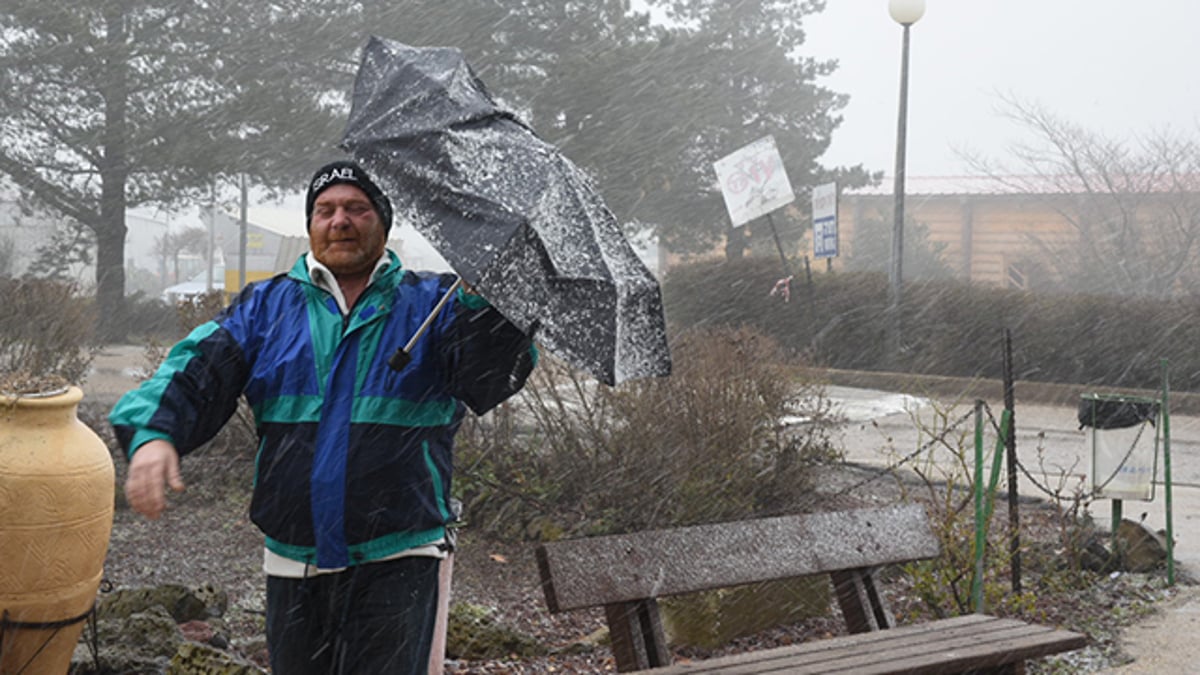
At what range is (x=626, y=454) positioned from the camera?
6617 mm

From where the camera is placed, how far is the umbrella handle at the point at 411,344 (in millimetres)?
2654

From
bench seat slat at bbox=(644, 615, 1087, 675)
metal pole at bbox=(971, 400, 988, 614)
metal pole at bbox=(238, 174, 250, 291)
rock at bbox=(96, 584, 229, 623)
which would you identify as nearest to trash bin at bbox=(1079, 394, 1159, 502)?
metal pole at bbox=(971, 400, 988, 614)

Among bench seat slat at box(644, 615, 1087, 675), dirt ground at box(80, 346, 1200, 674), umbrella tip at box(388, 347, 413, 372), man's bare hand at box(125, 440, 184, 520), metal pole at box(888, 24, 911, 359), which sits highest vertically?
metal pole at box(888, 24, 911, 359)

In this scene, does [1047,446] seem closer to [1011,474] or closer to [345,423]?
[1011,474]

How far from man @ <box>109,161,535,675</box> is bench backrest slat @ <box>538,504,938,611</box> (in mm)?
820

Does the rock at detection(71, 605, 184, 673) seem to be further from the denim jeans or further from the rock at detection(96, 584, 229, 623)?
the denim jeans

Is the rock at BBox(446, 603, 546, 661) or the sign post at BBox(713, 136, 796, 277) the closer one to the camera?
the rock at BBox(446, 603, 546, 661)

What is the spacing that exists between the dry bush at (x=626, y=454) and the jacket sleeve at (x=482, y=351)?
3.85 metres

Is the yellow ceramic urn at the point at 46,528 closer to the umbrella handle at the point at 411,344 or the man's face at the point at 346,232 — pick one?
the man's face at the point at 346,232

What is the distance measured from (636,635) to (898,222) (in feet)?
53.1

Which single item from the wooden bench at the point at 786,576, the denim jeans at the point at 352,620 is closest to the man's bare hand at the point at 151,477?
the denim jeans at the point at 352,620

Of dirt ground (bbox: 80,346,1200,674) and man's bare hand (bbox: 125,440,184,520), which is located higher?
man's bare hand (bbox: 125,440,184,520)

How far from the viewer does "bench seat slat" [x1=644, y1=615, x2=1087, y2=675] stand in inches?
140

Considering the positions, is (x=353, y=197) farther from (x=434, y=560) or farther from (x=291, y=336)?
(x=434, y=560)
